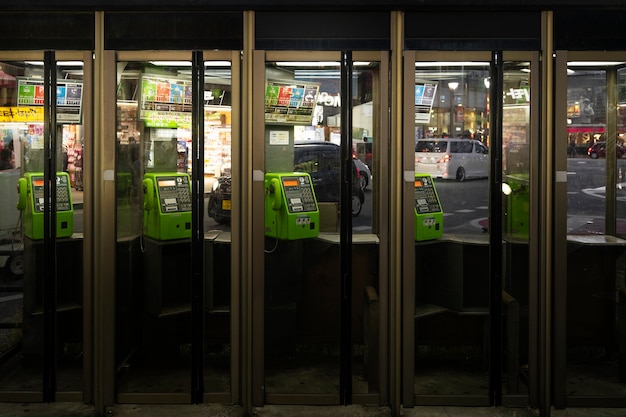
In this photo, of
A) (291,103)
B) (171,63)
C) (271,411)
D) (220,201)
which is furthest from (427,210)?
(171,63)

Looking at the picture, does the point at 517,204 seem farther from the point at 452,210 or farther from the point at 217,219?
the point at 217,219

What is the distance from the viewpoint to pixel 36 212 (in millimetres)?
4914

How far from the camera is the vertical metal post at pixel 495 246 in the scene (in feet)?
15.2

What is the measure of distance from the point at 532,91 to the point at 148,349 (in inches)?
133

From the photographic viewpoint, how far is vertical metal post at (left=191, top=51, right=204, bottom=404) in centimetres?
464

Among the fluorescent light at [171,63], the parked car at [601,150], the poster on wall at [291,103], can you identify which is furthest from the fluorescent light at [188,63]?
the parked car at [601,150]

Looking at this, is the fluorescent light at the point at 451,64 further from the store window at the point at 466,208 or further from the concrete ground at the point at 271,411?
the concrete ground at the point at 271,411

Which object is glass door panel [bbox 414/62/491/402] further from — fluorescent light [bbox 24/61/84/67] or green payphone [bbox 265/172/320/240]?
fluorescent light [bbox 24/61/84/67]

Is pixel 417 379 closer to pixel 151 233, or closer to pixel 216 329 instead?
pixel 216 329

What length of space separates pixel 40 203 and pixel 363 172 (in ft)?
7.86

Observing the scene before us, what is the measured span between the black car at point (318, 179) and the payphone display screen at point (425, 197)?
1.34 ft

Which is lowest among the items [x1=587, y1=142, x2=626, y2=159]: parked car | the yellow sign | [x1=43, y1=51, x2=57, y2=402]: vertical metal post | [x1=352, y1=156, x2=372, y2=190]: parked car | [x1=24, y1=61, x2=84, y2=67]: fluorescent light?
[x1=43, y1=51, x2=57, y2=402]: vertical metal post

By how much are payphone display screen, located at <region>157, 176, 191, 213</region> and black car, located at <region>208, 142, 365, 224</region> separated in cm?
28

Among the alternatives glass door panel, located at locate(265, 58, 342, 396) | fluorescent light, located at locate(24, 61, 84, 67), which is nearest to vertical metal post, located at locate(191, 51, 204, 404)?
glass door panel, located at locate(265, 58, 342, 396)
